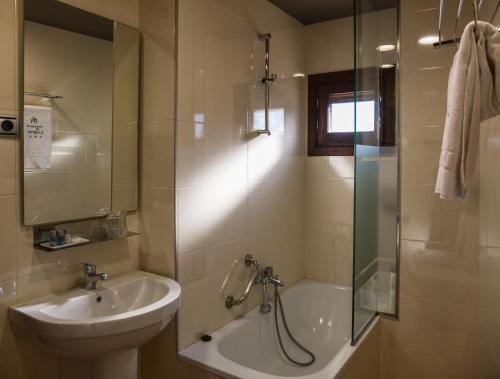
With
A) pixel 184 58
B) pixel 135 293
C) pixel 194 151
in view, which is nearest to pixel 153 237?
pixel 135 293

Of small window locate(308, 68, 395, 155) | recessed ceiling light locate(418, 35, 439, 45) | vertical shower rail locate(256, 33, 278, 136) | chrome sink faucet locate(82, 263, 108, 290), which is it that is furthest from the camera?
small window locate(308, 68, 395, 155)

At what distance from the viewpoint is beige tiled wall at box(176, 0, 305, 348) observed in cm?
197

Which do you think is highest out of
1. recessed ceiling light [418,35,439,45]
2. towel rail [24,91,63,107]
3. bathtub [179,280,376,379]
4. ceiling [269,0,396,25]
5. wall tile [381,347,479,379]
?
ceiling [269,0,396,25]

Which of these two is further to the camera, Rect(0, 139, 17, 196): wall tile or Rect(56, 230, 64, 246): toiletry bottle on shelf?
Rect(56, 230, 64, 246): toiletry bottle on shelf

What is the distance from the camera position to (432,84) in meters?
2.36

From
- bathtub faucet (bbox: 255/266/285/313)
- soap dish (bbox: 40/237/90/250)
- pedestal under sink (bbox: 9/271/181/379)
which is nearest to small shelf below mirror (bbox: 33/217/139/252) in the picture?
soap dish (bbox: 40/237/90/250)

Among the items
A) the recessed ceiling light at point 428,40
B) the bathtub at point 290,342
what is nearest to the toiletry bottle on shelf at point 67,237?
the bathtub at point 290,342

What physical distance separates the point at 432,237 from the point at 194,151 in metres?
1.48

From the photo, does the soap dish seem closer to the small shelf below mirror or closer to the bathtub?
the small shelf below mirror

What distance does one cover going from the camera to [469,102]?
122 centimetres

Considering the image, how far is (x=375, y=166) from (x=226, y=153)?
81cm

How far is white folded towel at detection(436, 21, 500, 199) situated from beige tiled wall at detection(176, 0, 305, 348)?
Result: 1171 mm

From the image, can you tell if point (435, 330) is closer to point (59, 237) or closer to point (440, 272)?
point (440, 272)

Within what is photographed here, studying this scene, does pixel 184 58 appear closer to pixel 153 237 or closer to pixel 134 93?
pixel 134 93
